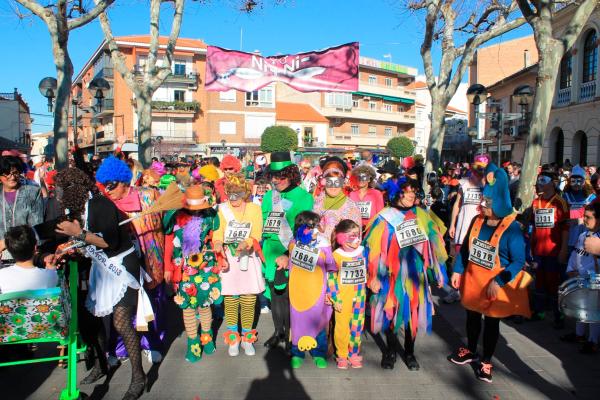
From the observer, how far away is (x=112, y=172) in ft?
12.6

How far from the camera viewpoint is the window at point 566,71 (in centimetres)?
2422

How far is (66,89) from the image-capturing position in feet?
28.3

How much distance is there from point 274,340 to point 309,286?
101cm

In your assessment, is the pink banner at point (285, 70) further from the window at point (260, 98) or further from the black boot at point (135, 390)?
the window at point (260, 98)

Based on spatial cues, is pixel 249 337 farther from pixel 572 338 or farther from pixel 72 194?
pixel 572 338

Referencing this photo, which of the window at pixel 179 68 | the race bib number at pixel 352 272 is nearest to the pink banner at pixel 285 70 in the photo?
the race bib number at pixel 352 272

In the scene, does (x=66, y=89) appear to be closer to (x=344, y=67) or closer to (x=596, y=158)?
(x=344, y=67)

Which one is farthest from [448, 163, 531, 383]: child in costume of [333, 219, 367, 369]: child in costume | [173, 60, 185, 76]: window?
[173, 60, 185, 76]: window

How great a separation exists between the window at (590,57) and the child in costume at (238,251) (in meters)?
23.2

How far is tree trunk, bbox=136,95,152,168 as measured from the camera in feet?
36.3

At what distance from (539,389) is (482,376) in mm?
457

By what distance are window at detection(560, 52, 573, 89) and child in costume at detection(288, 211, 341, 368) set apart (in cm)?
2486

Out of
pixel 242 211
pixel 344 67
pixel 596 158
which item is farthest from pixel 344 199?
pixel 596 158

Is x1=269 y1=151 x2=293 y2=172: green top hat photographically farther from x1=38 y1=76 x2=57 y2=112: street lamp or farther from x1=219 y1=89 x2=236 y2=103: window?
x1=219 y1=89 x2=236 y2=103: window
